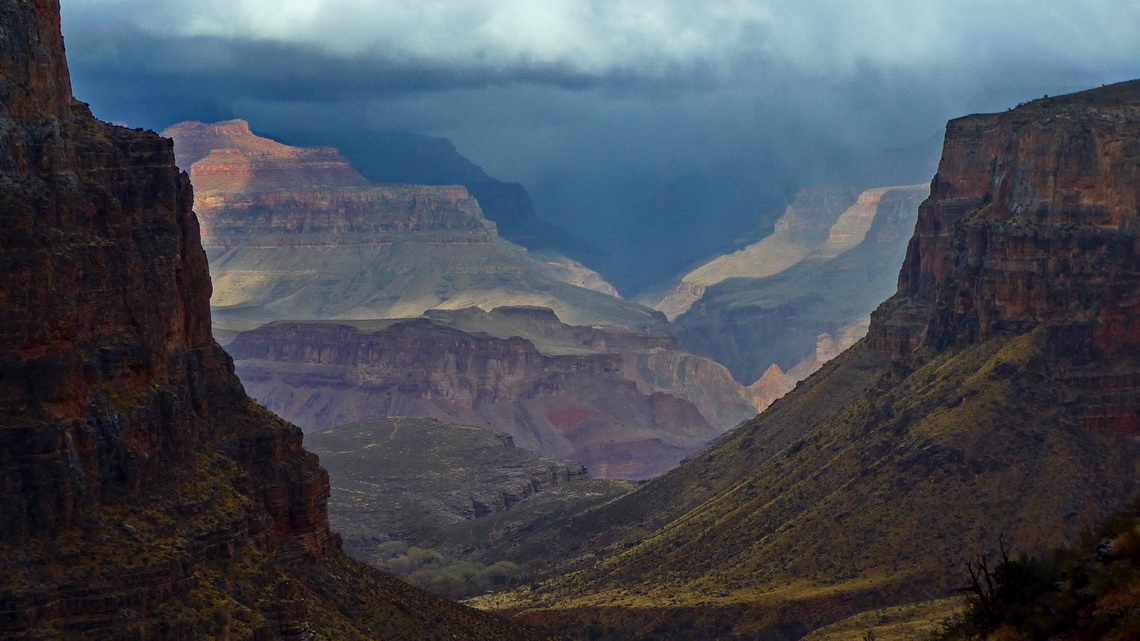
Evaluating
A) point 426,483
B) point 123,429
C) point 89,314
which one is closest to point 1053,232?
point 123,429

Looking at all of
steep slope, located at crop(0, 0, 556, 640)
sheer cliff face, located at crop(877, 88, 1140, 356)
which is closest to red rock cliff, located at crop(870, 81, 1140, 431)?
sheer cliff face, located at crop(877, 88, 1140, 356)

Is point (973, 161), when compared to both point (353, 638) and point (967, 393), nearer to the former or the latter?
point (967, 393)

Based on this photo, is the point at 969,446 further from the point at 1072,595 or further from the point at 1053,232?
the point at 1072,595

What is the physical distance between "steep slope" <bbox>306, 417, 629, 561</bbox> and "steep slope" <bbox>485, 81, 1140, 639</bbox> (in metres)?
38.1

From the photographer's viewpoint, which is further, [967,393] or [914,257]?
[914,257]

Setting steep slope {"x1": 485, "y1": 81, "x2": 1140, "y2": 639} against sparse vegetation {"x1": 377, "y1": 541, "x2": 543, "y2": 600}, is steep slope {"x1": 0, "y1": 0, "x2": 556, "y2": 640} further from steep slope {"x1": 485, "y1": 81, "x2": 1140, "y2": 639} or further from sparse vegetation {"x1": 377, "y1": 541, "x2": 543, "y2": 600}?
sparse vegetation {"x1": 377, "y1": 541, "x2": 543, "y2": 600}

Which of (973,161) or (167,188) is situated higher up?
(973,161)

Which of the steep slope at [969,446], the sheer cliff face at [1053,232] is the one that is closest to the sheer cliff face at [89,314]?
the steep slope at [969,446]

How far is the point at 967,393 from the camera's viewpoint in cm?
10506

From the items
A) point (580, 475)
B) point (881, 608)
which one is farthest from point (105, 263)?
point (580, 475)

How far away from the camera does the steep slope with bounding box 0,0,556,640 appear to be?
50.1 metres

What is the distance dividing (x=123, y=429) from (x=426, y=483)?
120 metres

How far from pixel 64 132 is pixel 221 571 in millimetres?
14735

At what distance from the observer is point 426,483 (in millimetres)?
173250
